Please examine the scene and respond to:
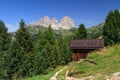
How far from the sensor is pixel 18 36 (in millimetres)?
49312

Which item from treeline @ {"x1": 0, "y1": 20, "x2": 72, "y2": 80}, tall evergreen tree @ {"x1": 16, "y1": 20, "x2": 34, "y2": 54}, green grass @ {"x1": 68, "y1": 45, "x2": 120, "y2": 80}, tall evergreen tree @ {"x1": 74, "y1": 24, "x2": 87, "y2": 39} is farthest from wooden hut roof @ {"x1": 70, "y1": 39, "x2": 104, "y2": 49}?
tall evergreen tree @ {"x1": 74, "y1": 24, "x2": 87, "y2": 39}

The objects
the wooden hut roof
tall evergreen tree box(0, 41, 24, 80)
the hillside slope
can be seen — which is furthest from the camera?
the wooden hut roof

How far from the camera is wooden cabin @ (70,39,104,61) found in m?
44.3

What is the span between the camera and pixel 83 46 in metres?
44.5

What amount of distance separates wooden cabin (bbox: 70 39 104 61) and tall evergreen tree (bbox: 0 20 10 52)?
2212 cm

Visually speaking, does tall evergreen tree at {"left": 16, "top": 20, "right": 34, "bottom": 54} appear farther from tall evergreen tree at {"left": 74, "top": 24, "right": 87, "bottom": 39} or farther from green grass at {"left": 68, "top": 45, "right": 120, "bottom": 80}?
tall evergreen tree at {"left": 74, "top": 24, "right": 87, "bottom": 39}

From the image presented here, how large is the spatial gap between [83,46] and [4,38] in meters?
25.3

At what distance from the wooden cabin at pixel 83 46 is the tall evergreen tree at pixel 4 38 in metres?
22.1

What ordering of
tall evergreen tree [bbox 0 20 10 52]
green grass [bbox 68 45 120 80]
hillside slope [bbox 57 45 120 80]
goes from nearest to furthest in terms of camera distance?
hillside slope [bbox 57 45 120 80] < green grass [bbox 68 45 120 80] < tall evergreen tree [bbox 0 20 10 52]

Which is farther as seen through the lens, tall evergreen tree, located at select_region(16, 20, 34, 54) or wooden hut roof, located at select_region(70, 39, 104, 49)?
tall evergreen tree, located at select_region(16, 20, 34, 54)

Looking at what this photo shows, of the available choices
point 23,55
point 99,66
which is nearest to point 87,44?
point 23,55

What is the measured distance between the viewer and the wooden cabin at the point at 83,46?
4434 centimetres

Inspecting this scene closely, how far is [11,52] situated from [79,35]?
4154 cm

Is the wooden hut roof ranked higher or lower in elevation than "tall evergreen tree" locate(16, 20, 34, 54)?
lower
